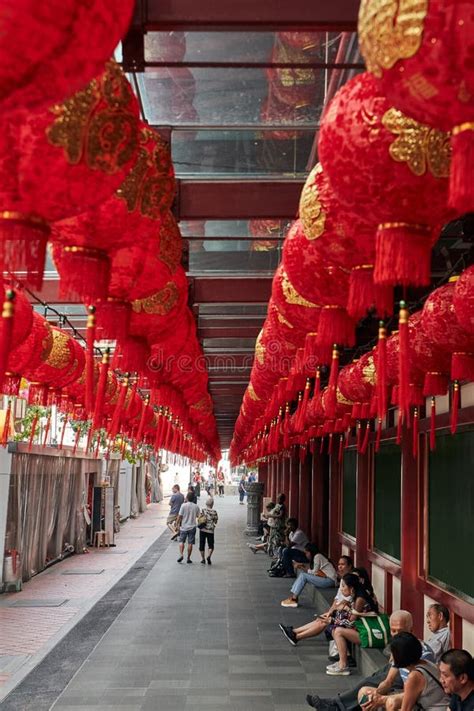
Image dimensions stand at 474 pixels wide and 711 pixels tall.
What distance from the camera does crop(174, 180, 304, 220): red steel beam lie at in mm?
5000

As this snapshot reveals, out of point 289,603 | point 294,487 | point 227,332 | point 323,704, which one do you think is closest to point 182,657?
point 323,704

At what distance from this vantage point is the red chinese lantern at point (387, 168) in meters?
1.66

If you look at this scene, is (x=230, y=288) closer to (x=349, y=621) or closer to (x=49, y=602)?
(x=349, y=621)

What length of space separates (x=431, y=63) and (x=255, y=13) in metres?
2.10

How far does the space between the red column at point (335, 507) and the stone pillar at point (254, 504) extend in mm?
9821

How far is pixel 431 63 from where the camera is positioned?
1.24 metres

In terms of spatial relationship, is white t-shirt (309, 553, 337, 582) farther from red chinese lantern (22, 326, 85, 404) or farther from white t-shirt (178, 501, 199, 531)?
red chinese lantern (22, 326, 85, 404)

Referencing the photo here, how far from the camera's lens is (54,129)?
153 cm

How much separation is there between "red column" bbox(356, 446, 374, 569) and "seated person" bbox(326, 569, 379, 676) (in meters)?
2.03

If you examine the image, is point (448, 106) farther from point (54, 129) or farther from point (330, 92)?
point (330, 92)

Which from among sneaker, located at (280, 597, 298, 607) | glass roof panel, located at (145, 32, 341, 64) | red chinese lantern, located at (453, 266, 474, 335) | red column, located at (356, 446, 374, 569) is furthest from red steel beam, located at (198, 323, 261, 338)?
red chinese lantern, located at (453, 266, 474, 335)

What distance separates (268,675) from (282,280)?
5457 mm

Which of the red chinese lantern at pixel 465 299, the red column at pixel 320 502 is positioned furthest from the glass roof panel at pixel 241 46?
the red column at pixel 320 502

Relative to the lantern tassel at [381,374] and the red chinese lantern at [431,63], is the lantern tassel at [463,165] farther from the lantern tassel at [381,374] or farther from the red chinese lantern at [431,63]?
the lantern tassel at [381,374]
